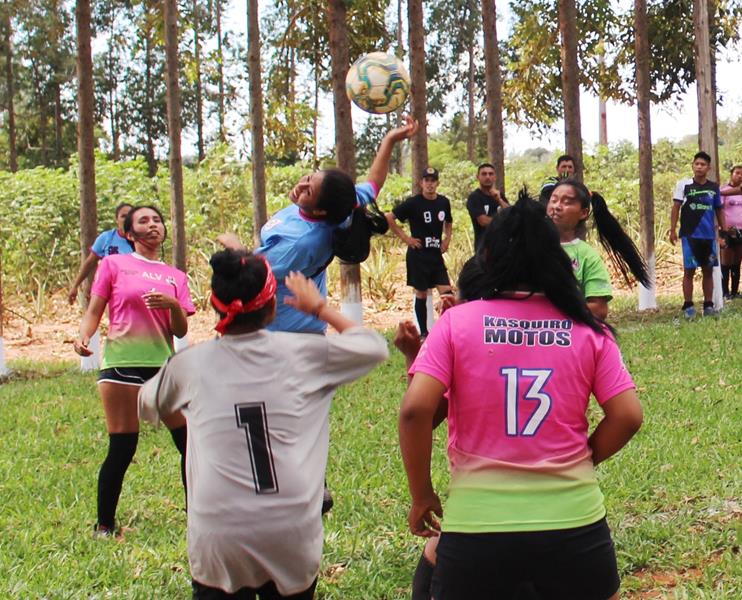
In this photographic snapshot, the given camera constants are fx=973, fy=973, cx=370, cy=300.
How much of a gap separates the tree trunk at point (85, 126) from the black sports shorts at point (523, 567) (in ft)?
33.2

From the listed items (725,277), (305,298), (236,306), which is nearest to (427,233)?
(725,277)

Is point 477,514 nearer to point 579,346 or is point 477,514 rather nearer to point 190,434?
point 579,346

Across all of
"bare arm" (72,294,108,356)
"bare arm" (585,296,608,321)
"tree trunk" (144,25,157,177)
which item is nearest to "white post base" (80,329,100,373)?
"bare arm" (72,294,108,356)

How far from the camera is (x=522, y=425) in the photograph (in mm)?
2572

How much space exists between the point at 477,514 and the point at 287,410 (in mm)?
674

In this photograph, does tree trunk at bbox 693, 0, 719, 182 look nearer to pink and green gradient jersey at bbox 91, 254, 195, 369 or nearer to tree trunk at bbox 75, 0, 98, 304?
tree trunk at bbox 75, 0, 98, 304

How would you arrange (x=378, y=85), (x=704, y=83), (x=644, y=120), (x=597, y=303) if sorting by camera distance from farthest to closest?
(x=644, y=120) → (x=704, y=83) → (x=378, y=85) → (x=597, y=303)

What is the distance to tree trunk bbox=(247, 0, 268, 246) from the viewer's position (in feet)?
47.1

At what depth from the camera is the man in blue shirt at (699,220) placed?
476 inches

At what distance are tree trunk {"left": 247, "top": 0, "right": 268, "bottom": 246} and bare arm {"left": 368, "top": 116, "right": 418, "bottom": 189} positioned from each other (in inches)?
378

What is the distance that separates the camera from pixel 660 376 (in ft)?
28.7

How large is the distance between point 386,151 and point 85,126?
26.5ft

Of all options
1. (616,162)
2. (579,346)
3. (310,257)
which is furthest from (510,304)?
(616,162)

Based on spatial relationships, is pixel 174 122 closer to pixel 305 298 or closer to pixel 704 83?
pixel 704 83
